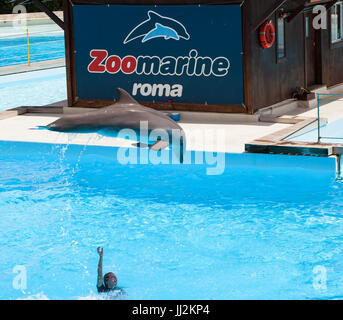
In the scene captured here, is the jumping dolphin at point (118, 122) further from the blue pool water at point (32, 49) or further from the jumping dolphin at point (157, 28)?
the blue pool water at point (32, 49)

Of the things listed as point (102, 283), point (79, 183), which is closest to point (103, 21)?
point (79, 183)

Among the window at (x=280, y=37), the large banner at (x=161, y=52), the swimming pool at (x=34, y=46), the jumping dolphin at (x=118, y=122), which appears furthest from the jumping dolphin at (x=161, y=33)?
the swimming pool at (x=34, y=46)

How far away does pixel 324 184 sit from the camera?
1112 centimetres

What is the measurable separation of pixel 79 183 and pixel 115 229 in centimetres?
232

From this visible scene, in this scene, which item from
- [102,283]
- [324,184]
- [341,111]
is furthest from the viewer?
[341,111]

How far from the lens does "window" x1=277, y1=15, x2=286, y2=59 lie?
1625cm

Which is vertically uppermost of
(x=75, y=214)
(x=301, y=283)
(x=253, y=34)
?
(x=253, y=34)

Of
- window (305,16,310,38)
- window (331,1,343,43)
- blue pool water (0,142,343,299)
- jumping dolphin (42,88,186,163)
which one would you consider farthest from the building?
jumping dolphin (42,88,186,163)

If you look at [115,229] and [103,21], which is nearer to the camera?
[115,229]

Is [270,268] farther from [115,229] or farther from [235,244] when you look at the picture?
[115,229]

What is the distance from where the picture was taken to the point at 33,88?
75.1 feet

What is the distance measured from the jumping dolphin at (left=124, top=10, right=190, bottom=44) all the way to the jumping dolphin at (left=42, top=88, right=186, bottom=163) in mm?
5556
